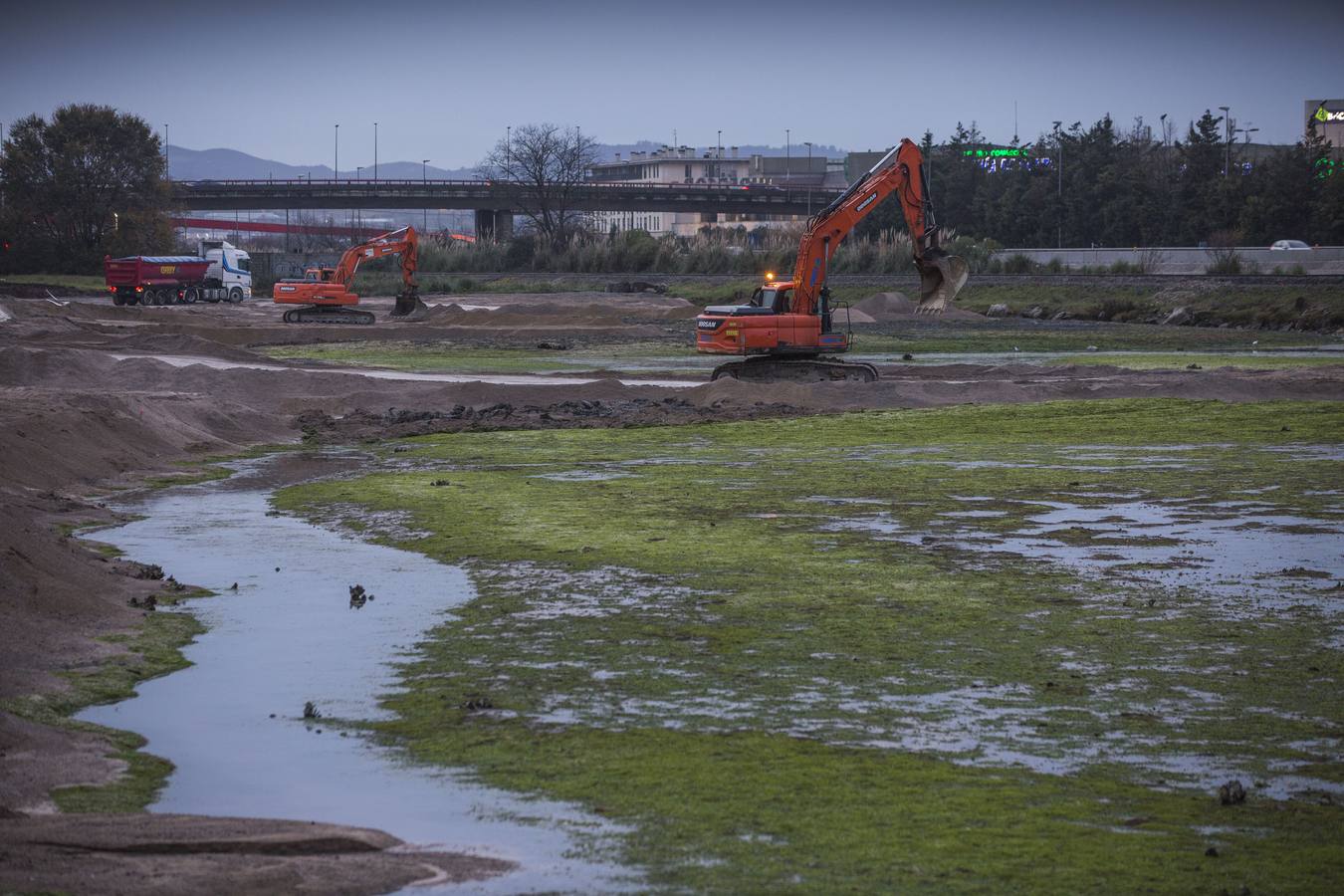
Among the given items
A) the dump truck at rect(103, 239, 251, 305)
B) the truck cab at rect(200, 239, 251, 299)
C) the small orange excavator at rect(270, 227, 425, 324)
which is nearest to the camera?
the small orange excavator at rect(270, 227, 425, 324)

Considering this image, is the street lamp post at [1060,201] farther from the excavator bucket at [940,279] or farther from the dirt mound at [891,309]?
the excavator bucket at [940,279]

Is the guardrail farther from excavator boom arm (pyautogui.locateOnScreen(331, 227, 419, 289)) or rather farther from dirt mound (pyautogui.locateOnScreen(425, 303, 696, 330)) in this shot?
excavator boom arm (pyautogui.locateOnScreen(331, 227, 419, 289))

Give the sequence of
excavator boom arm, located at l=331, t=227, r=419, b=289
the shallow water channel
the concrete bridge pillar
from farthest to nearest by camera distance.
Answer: the concrete bridge pillar
excavator boom arm, located at l=331, t=227, r=419, b=289
the shallow water channel

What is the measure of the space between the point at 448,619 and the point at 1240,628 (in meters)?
6.66

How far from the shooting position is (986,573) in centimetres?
1552

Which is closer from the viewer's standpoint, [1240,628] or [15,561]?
[1240,628]

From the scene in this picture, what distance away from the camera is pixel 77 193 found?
11619 centimetres

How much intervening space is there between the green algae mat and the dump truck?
2597 inches

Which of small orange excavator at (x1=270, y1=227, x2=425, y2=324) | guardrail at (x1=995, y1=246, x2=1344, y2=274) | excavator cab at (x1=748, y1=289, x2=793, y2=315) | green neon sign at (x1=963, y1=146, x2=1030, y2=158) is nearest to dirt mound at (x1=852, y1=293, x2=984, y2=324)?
guardrail at (x1=995, y1=246, x2=1344, y2=274)

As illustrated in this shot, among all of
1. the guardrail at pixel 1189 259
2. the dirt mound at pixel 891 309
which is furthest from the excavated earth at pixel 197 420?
the guardrail at pixel 1189 259

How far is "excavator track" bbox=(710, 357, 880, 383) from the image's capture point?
38.4 meters

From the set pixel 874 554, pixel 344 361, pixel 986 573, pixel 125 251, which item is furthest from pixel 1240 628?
pixel 125 251

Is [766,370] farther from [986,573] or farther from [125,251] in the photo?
[125,251]

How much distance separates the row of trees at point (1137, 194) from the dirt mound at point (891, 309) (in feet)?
97.1
